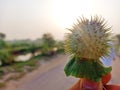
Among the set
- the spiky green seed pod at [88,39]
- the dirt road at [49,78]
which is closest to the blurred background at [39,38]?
the dirt road at [49,78]

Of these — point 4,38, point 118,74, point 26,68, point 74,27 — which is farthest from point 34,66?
point 74,27

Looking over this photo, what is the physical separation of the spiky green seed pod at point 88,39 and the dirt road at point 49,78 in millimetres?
566

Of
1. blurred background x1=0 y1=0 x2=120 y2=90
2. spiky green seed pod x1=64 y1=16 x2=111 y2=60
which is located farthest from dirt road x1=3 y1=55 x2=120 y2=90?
spiky green seed pod x1=64 y1=16 x2=111 y2=60

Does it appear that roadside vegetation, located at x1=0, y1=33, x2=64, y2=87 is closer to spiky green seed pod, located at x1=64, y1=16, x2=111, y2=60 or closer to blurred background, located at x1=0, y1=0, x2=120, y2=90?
blurred background, located at x1=0, y1=0, x2=120, y2=90

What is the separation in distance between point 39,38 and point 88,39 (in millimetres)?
720

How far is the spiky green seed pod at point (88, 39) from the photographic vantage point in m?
0.60

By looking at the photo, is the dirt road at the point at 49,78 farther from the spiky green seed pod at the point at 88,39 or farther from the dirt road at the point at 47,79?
the spiky green seed pod at the point at 88,39

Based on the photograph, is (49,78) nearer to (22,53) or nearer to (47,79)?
(47,79)

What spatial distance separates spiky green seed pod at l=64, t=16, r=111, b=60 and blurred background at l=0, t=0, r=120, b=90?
0.60m

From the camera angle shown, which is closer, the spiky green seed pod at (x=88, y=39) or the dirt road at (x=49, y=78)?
the spiky green seed pod at (x=88, y=39)

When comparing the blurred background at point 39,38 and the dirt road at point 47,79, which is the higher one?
the blurred background at point 39,38

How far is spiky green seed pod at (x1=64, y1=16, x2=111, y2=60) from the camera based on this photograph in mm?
596

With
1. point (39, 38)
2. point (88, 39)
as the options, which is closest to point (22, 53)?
point (39, 38)

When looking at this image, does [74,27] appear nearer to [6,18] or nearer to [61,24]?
[61,24]
